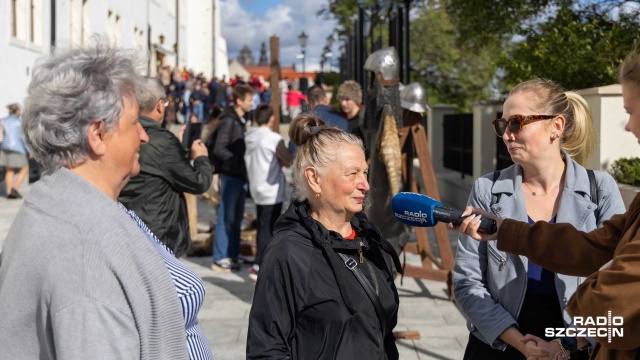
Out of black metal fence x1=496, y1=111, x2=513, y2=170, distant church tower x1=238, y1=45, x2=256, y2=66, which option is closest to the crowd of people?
black metal fence x1=496, y1=111, x2=513, y2=170

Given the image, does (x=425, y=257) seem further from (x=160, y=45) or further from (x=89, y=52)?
(x=160, y=45)

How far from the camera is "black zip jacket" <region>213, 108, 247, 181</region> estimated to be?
944 cm

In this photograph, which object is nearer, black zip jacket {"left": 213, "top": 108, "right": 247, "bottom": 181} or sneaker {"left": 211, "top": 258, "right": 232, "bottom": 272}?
black zip jacket {"left": 213, "top": 108, "right": 247, "bottom": 181}

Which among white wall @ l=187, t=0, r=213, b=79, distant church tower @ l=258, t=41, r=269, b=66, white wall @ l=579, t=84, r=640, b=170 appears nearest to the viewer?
white wall @ l=579, t=84, r=640, b=170

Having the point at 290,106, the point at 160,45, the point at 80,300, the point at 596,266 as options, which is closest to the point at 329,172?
the point at 596,266

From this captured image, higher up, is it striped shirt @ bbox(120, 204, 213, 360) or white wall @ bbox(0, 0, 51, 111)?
white wall @ bbox(0, 0, 51, 111)

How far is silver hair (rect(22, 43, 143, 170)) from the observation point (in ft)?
7.32

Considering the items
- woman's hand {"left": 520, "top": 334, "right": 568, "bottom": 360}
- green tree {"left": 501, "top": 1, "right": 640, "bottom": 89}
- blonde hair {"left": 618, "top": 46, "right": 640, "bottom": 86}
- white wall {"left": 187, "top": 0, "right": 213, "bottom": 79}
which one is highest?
white wall {"left": 187, "top": 0, "right": 213, "bottom": 79}

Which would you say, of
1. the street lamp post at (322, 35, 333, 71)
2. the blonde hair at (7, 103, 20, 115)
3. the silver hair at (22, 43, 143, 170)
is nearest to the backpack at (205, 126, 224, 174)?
the silver hair at (22, 43, 143, 170)

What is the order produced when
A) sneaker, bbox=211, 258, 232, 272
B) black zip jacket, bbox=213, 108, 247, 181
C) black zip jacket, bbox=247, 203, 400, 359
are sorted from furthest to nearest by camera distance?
sneaker, bbox=211, 258, 232, 272, black zip jacket, bbox=213, 108, 247, 181, black zip jacket, bbox=247, 203, 400, 359

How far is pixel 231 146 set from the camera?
31.1ft

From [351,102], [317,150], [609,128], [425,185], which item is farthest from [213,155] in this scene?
[317,150]

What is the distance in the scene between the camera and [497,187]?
11.0 ft

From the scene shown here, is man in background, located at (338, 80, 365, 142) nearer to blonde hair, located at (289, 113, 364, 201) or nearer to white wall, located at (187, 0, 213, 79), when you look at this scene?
blonde hair, located at (289, 113, 364, 201)
